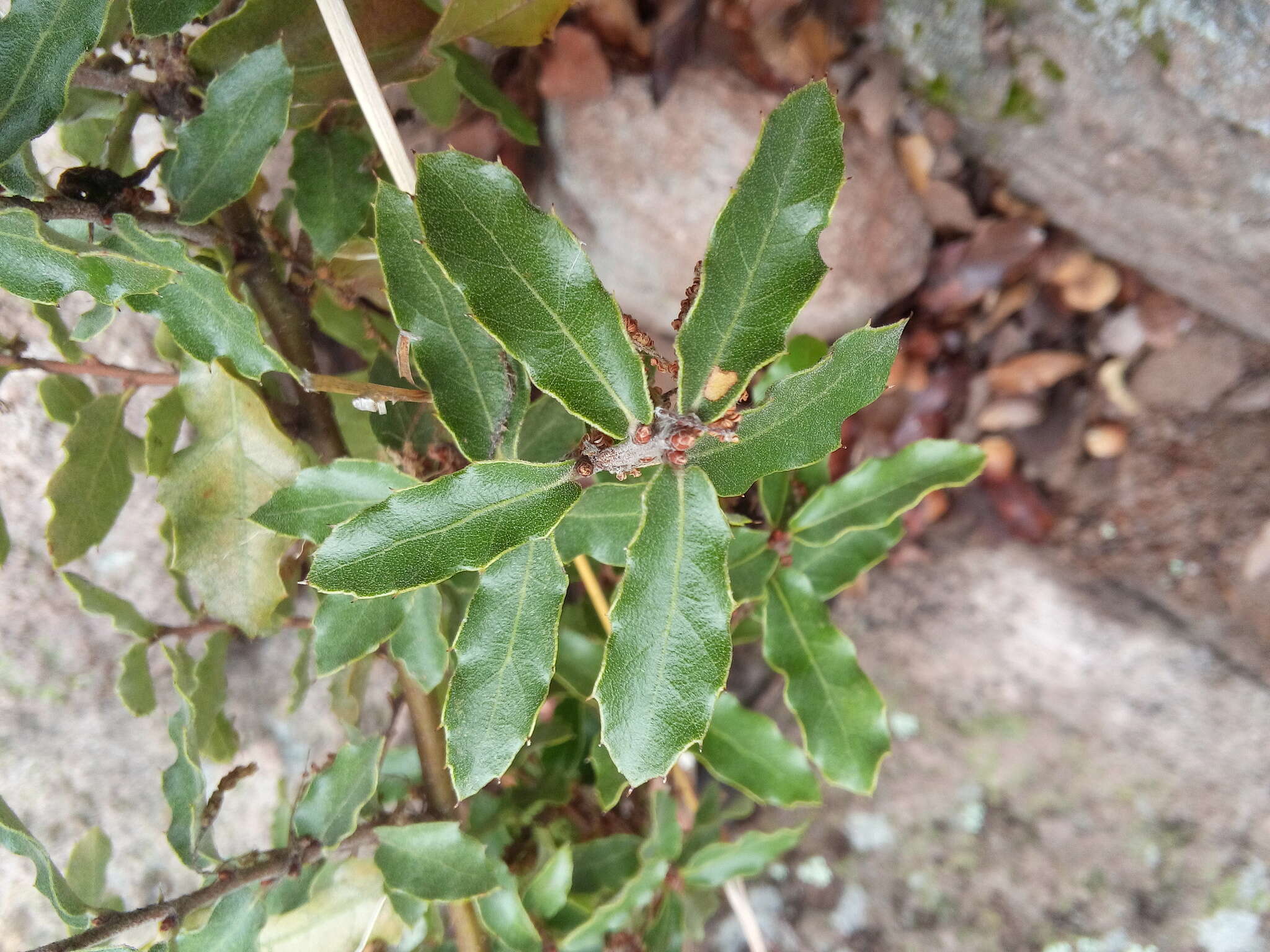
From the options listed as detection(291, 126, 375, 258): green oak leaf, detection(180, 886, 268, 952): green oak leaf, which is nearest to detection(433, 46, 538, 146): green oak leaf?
detection(291, 126, 375, 258): green oak leaf

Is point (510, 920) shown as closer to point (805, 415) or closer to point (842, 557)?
point (842, 557)

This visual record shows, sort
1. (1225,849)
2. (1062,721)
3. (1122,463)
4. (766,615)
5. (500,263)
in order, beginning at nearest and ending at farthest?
(500,263), (766,615), (1225,849), (1062,721), (1122,463)

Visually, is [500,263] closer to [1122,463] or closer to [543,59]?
[543,59]

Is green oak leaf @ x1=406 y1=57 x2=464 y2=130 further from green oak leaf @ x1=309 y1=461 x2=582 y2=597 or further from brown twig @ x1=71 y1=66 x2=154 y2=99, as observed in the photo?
green oak leaf @ x1=309 y1=461 x2=582 y2=597

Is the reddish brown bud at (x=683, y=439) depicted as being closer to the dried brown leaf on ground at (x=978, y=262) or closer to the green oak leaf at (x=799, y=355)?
the green oak leaf at (x=799, y=355)

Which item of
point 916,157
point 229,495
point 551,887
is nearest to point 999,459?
point 916,157

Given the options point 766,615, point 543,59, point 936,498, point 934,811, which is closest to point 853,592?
point 936,498
